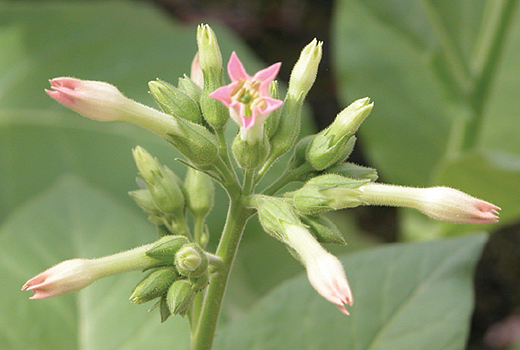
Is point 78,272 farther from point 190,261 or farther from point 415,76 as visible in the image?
point 415,76

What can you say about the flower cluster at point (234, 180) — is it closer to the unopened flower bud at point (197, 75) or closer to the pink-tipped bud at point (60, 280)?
the pink-tipped bud at point (60, 280)

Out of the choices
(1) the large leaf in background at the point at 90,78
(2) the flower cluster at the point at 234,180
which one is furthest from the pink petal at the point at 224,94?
(1) the large leaf in background at the point at 90,78

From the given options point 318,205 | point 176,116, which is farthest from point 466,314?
point 176,116

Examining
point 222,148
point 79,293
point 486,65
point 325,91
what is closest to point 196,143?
point 222,148

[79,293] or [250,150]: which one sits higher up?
[250,150]

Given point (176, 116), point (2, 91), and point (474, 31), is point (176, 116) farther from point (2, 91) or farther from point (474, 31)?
point (474, 31)

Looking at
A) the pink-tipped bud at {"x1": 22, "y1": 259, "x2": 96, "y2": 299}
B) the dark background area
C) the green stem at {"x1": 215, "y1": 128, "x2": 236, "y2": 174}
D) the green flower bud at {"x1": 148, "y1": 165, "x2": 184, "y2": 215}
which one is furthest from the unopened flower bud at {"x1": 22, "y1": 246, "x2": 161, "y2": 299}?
the dark background area
